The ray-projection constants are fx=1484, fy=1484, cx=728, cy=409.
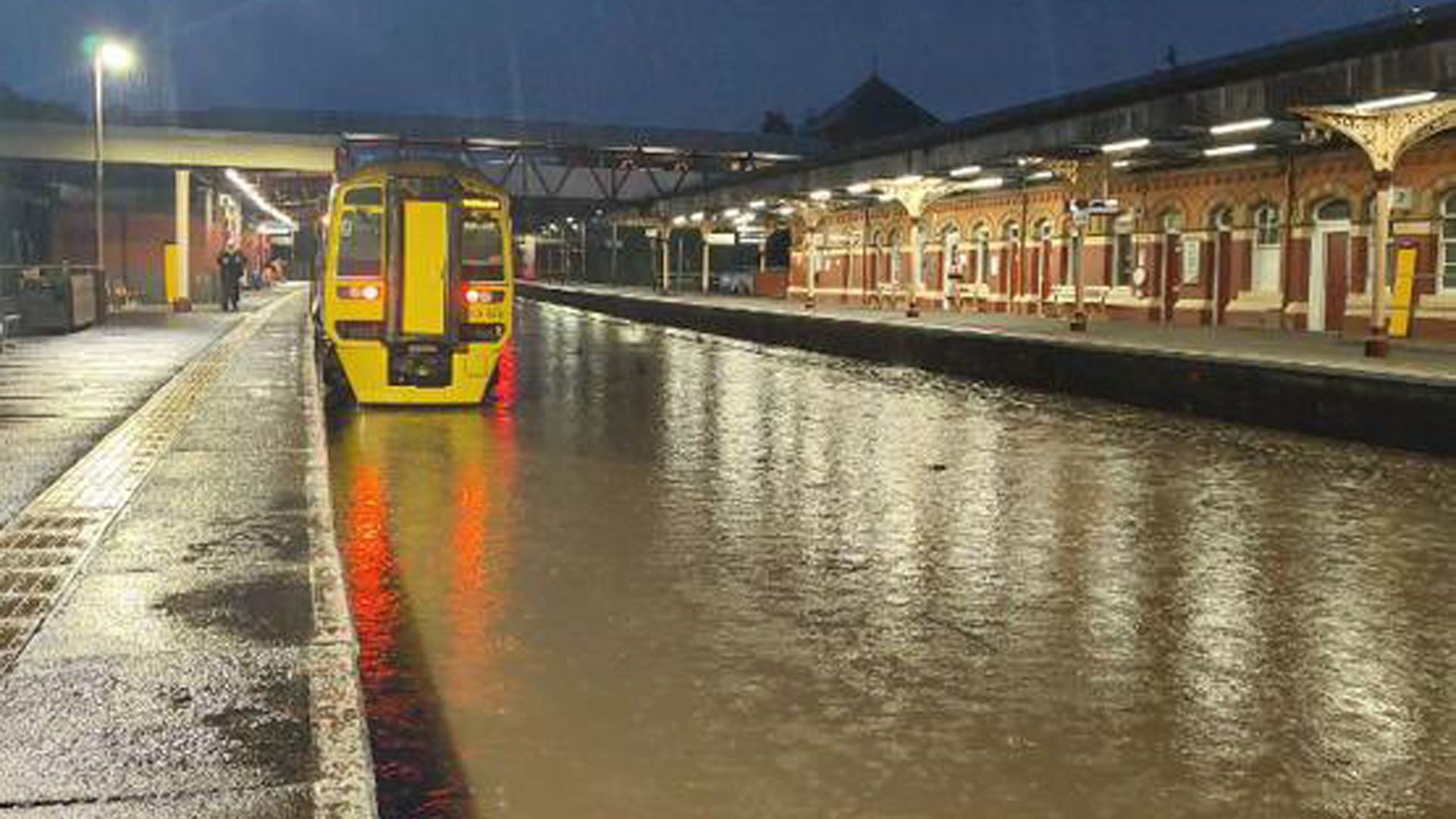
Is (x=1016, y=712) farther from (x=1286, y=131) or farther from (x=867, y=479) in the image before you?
(x=1286, y=131)

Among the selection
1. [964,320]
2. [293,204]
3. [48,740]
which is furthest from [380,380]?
[293,204]

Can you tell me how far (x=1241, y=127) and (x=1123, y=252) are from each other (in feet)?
47.2

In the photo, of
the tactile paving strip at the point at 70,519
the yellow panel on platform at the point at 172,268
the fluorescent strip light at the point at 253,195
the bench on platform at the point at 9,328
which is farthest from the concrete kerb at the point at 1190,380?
the fluorescent strip light at the point at 253,195

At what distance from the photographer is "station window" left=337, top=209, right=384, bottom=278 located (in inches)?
679

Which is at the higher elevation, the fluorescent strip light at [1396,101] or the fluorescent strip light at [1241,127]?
the fluorescent strip light at [1241,127]

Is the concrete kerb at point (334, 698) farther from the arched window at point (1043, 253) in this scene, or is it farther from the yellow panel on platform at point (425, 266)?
the arched window at point (1043, 253)

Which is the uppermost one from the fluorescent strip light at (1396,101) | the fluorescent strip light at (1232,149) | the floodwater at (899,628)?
the fluorescent strip light at (1232,149)

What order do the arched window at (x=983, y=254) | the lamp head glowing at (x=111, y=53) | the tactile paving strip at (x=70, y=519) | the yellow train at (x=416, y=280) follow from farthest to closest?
the arched window at (x=983, y=254)
the lamp head glowing at (x=111, y=53)
the yellow train at (x=416, y=280)
the tactile paving strip at (x=70, y=519)

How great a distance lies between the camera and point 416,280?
56.7ft

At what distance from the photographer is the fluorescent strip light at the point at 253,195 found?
48.8 m

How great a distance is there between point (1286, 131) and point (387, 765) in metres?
23.6

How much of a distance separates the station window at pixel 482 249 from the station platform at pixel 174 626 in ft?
12.0

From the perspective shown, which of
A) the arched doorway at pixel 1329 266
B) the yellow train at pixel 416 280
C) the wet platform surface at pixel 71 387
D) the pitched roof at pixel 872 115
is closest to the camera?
the wet platform surface at pixel 71 387

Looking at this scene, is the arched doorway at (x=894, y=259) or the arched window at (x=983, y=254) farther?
the arched doorway at (x=894, y=259)
